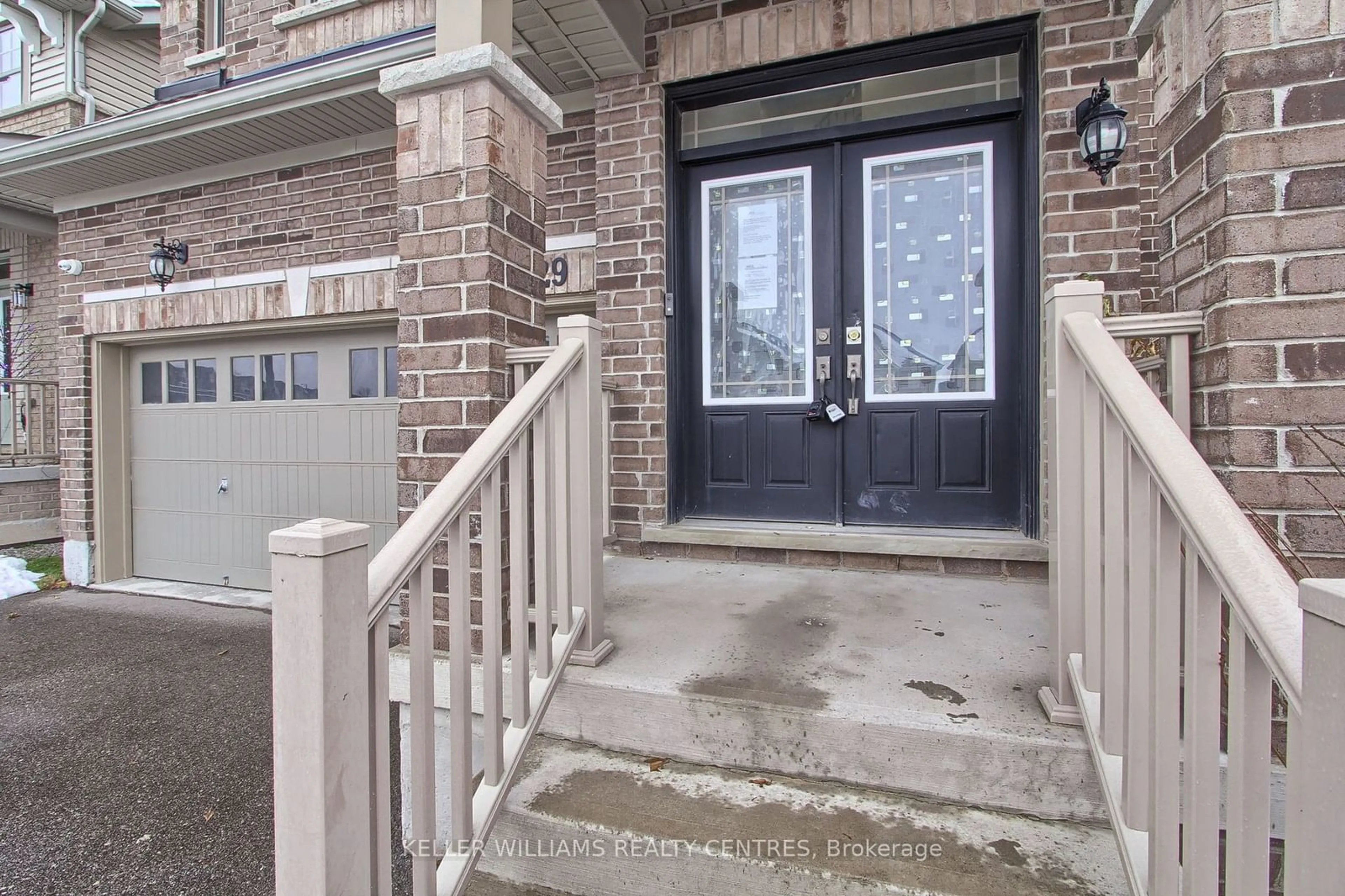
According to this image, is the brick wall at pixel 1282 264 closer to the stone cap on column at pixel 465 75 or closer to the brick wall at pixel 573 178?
the stone cap on column at pixel 465 75

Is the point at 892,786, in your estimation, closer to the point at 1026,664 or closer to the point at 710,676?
the point at 710,676

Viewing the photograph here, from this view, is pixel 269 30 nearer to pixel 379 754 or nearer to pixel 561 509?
pixel 561 509

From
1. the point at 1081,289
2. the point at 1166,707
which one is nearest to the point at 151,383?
the point at 1081,289

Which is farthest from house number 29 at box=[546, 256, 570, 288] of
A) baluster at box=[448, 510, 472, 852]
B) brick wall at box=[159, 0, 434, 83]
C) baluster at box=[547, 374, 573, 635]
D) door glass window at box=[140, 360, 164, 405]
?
door glass window at box=[140, 360, 164, 405]

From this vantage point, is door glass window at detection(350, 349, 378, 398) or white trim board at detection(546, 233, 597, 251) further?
door glass window at detection(350, 349, 378, 398)

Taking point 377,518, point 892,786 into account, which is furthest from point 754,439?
point 377,518

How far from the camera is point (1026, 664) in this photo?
1.78 metres

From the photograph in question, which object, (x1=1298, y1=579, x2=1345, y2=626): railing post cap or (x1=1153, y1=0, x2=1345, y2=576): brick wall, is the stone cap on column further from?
(x1=1298, y1=579, x2=1345, y2=626): railing post cap

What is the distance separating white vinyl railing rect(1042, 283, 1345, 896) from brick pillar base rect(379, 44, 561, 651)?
1.53m

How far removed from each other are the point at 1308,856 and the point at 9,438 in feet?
31.5

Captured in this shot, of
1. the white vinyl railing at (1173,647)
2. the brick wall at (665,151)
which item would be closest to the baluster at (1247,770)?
the white vinyl railing at (1173,647)

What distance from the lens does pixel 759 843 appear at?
1.31m

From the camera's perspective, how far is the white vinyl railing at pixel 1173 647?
685mm

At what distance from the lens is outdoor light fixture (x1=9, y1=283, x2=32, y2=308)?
6320 mm
